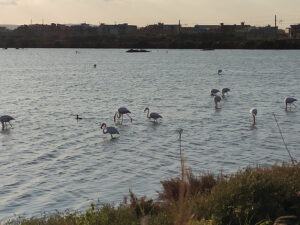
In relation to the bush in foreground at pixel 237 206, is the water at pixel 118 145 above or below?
below

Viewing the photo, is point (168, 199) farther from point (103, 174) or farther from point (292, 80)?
point (292, 80)

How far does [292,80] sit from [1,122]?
3292cm

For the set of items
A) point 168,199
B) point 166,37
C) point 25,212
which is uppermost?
point 166,37

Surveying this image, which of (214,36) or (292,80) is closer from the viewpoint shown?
(292,80)

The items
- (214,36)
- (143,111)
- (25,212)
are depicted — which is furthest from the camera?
(214,36)

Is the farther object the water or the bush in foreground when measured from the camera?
the water

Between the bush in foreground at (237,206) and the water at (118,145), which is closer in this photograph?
the bush in foreground at (237,206)

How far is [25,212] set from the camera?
39.1 feet

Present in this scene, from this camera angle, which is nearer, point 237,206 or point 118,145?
point 237,206

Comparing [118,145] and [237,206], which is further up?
[237,206]

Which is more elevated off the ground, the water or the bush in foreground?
the bush in foreground

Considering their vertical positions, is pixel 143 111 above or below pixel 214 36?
below

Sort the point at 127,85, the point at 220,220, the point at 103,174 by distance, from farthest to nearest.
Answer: the point at 127,85 → the point at 103,174 → the point at 220,220

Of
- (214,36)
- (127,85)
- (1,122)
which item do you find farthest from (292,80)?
(214,36)
